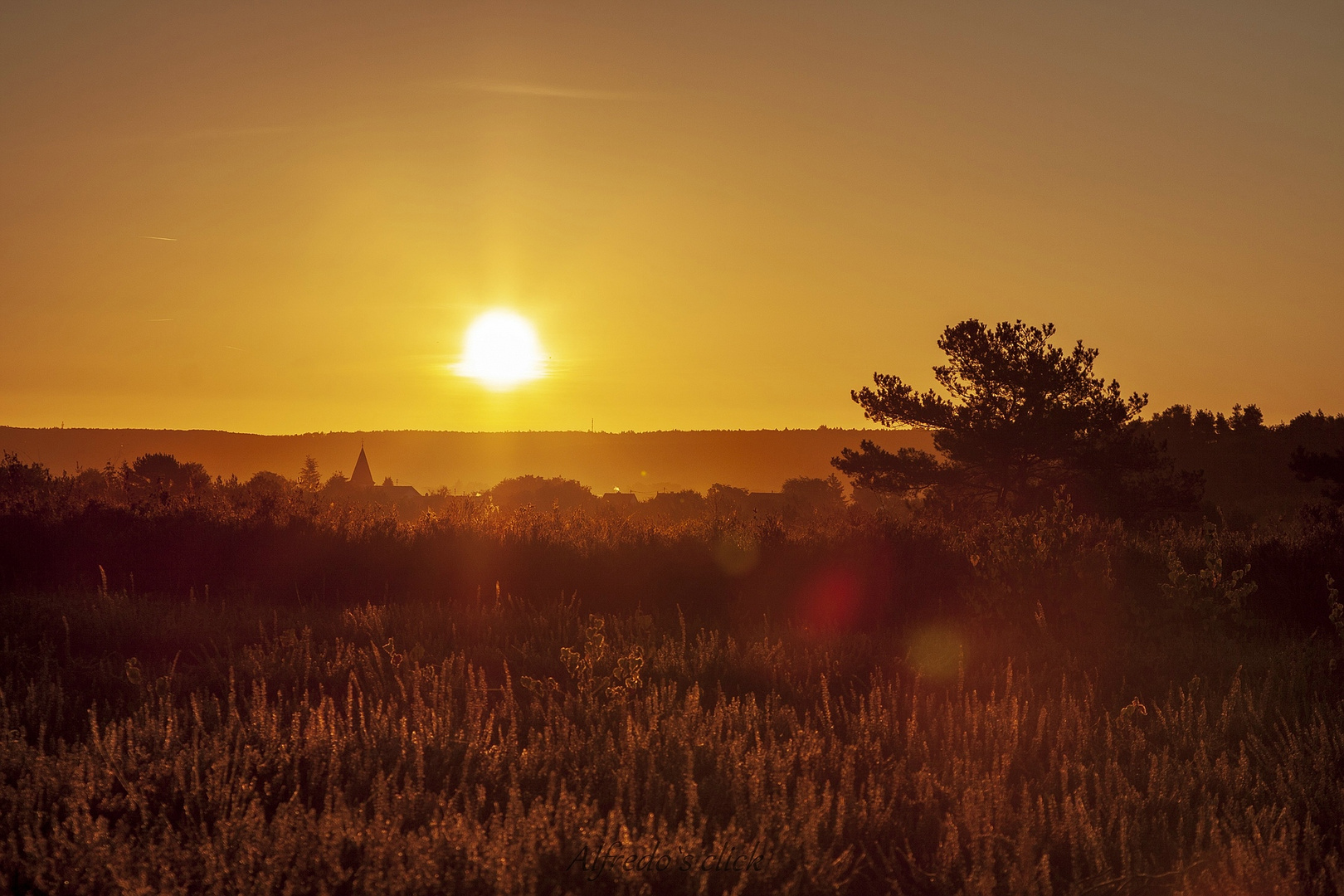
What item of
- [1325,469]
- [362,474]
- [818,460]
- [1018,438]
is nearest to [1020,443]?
[1018,438]

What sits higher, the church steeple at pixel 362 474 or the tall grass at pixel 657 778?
the church steeple at pixel 362 474

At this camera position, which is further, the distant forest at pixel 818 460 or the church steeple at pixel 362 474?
the church steeple at pixel 362 474

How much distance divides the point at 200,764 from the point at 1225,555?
10.6 meters

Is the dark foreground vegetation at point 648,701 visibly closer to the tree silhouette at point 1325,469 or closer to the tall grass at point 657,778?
the tall grass at point 657,778

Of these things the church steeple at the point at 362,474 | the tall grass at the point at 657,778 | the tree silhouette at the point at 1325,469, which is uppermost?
the church steeple at the point at 362,474

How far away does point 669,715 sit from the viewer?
5.36 metres

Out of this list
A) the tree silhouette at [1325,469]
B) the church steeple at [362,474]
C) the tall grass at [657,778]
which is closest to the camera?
the tall grass at [657,778]

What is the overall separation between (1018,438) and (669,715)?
29808 millimetres

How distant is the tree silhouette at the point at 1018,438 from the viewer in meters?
32.9

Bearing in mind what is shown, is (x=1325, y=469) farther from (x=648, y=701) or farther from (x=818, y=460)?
(x=818, y=460)

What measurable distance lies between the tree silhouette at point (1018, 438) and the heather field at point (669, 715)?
21701mm

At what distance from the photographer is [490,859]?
3.22 metres

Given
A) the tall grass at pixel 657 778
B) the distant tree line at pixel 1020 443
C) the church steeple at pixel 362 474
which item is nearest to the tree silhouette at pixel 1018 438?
the distant tree line at pixel 1020 443

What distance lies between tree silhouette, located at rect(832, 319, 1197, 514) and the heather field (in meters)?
21.7
